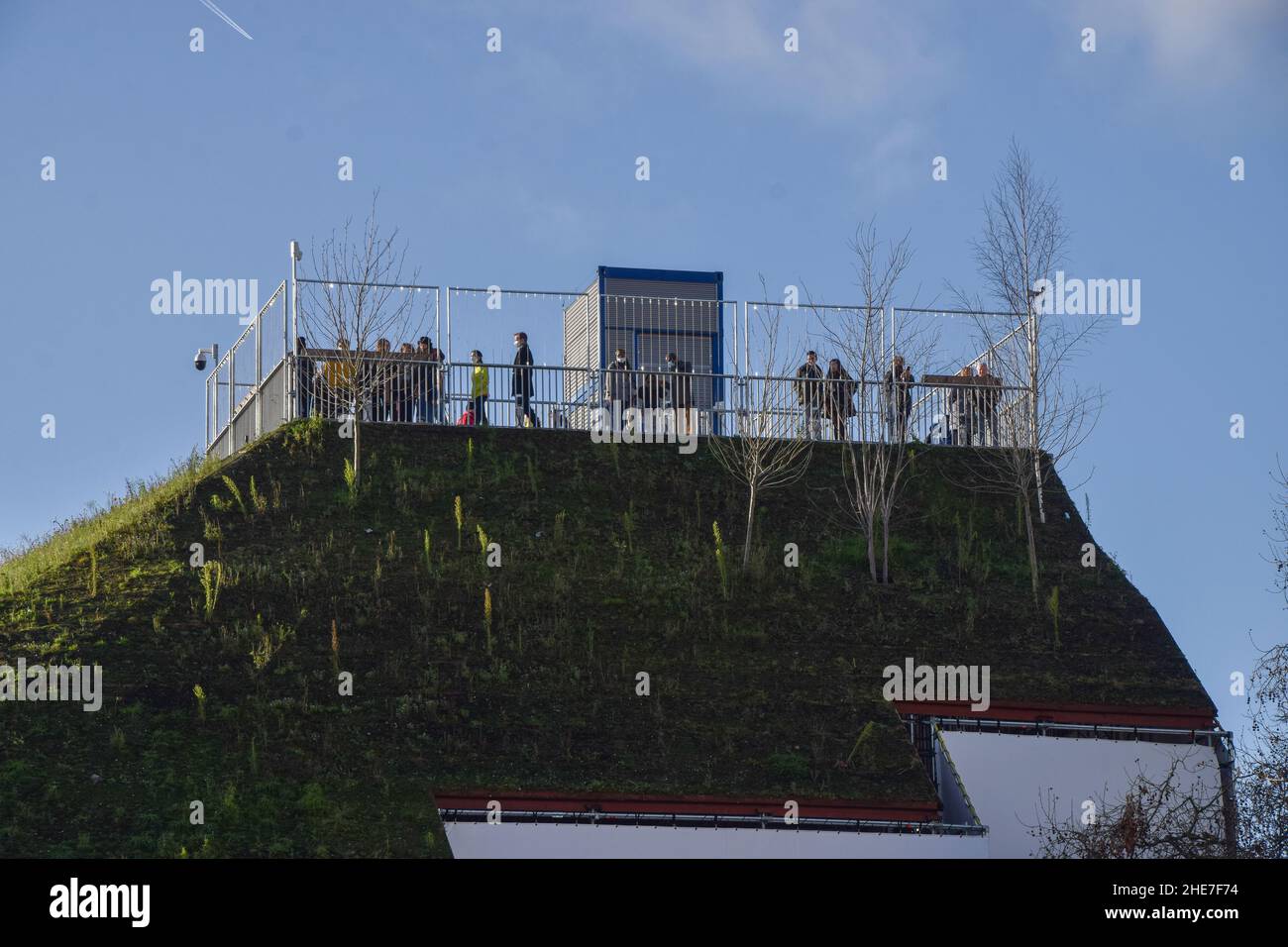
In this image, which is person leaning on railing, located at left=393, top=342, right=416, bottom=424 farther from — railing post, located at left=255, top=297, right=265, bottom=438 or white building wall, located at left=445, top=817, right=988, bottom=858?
white building wall, located at left=445, top=817, right=988, bottom=858

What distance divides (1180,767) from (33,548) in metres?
18.8

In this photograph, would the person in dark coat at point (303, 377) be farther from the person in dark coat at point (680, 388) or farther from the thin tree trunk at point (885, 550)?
the thin tree trunk at point (885, 550)

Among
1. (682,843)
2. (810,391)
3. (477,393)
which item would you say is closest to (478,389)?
(477,393)

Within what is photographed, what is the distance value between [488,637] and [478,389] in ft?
25.3

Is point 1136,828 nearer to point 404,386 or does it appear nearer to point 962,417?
point 962,417

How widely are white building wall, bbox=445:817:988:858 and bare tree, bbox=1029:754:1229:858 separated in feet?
5.14

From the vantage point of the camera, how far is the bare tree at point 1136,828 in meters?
18.8

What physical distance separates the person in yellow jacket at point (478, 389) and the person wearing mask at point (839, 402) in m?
6.38

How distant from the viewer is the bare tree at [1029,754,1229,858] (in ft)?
61.7

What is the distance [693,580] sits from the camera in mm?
Result: 27453

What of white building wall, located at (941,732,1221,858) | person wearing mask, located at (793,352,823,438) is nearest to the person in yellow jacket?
person wearing mask, located at (793,352,823,438)

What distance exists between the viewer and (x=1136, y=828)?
18.9 m

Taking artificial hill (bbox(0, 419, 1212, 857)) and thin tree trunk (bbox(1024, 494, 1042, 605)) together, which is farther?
thin tree trunk (bbox(1024, 494, 1042, 605))
